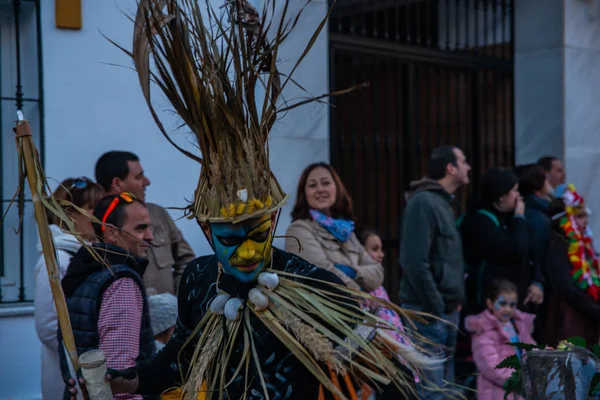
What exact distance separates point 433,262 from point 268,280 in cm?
334

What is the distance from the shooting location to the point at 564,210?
21.9ft

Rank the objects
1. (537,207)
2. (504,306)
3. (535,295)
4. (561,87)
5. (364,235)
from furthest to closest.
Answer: (561,87) → (537,207) → (535,295) → (364,235) → (504,306)

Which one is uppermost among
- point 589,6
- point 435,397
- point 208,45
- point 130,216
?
point 589,6

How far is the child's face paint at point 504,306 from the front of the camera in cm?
575

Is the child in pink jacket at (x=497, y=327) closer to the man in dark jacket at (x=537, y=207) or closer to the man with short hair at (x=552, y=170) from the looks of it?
the man in dark jacket at (x=537, y=207)

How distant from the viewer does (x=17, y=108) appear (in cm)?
574

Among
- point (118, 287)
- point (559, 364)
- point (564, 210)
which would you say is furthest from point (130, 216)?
point (564, 210)

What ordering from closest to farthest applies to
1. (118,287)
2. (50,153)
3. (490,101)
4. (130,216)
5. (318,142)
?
(118,287)
(130,216)
(50,153)
(318,142)
(490,101)

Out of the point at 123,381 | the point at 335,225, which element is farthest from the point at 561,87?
the point at 123,381

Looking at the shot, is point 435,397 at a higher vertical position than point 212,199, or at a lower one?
lower

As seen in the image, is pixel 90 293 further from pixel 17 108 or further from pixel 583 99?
pixel 583 99

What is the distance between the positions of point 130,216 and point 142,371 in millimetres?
1174

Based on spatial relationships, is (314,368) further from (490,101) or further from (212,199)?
(490,101)

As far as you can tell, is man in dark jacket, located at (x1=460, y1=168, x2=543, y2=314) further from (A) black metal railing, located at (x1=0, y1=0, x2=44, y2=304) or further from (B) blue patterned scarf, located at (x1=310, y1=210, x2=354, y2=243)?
(A) black metal railing, located at (x1=0, y1=0, x2=44, y2=304)
